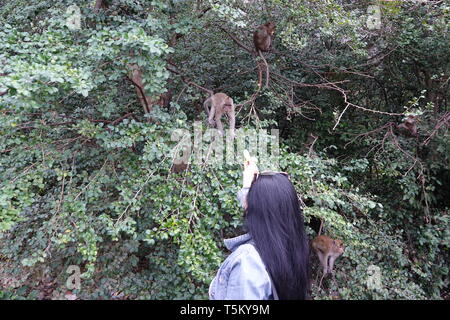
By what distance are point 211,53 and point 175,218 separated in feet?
8.04

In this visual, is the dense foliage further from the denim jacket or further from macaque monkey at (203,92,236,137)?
the denim jacket

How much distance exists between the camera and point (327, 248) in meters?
2.93

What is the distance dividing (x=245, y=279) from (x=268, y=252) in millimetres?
135

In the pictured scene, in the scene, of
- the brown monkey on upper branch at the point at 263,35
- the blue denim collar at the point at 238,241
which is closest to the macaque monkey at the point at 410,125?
the brown monkey on upper branch at the point at 263,35

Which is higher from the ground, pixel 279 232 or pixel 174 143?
pixel 279 232

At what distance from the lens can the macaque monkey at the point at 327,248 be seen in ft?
9.55

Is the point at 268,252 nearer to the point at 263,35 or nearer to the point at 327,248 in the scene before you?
the point at 327,248

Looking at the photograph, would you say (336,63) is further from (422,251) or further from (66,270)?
(66,270)

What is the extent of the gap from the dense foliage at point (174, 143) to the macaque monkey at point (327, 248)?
0.09m

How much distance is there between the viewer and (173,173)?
8.56 ft

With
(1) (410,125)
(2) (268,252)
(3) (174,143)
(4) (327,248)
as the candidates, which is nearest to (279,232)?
(2) (268,252)

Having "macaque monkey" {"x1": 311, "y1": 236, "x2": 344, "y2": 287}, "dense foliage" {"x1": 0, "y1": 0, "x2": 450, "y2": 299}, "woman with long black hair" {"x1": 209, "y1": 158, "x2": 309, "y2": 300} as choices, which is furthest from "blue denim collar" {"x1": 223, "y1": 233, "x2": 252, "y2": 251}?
"macaque monkey" {"x1": 311, "y1": 236, "x2": 344, "y2": 287}

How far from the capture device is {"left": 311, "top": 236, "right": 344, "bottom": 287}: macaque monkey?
291cm

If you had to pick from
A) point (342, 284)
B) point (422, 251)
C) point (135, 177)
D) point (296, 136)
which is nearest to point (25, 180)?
point (135, 177)
